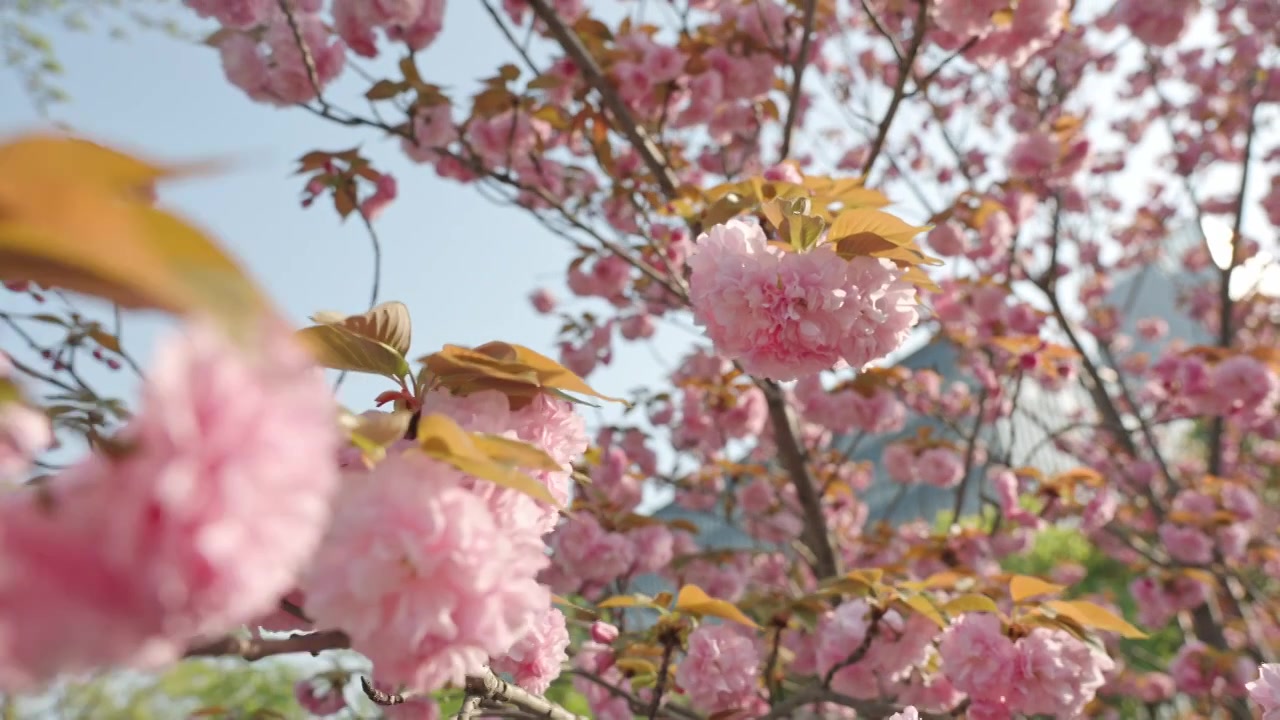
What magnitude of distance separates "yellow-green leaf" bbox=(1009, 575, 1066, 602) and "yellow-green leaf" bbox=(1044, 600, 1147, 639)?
0.04 metres

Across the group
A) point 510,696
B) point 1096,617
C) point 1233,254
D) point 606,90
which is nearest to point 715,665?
point 1096,617

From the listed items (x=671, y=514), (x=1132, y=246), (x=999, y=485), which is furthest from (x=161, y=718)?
(x=1132, y=246)

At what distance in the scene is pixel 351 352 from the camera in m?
0.72

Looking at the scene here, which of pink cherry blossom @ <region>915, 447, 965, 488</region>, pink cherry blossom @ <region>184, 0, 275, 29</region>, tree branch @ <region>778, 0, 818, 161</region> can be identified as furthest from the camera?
pink cherry blossom @ <region>915, 447, 965, 488</region>

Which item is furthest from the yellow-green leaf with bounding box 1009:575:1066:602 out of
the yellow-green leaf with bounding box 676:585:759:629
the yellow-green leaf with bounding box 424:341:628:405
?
the yellow-green leaf with bounding box 424:341:628:405

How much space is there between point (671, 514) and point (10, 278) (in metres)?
7.02

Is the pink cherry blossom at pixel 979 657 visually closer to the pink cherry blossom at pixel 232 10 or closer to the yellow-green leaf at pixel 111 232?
the yellow-green leaf at pixel 111 232

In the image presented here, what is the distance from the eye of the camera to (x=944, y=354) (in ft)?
37.3

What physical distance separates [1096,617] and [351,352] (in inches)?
Result: 43.0

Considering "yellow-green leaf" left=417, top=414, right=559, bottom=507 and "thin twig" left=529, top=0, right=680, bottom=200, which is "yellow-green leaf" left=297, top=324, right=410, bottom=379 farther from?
"thin twig" left=529, top=0, right=680, bottom=200

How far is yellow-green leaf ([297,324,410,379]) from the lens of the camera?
69 cm

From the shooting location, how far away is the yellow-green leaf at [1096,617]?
1.12 m

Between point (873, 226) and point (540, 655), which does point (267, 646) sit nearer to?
point (540, 655)

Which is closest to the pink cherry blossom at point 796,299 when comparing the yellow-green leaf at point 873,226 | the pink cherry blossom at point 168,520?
the yellow-green leaf at point 873,226
